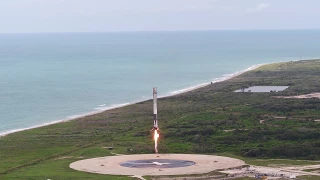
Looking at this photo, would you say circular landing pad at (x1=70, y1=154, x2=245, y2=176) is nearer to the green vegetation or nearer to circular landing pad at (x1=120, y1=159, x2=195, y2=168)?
circular landing pad at (x1=120, y1=159, x2=195, y2=168)

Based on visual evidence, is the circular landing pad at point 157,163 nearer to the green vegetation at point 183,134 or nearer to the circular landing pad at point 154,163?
the circular landing pad at point 154,163

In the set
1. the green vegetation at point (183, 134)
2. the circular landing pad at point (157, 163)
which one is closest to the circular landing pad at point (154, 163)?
Answer: the circular landing pad at point (157, 163)

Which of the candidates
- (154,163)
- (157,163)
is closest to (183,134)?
(157,163)

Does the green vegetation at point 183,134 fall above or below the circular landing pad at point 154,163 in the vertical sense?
above

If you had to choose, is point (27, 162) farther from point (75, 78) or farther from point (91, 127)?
point (75, 78)

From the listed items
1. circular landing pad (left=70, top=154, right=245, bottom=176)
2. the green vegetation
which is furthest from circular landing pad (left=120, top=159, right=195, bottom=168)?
the green vegetation

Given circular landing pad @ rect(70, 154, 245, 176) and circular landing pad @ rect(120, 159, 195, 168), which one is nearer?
circular landing pad @ rect(70, 154, 245, 176)

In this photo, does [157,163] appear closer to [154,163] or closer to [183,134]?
[154,163]
